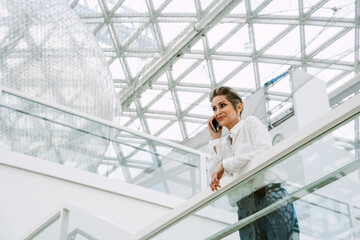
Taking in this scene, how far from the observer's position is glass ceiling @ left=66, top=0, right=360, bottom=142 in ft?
66.6

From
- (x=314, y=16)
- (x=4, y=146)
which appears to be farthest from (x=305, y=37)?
(x=4, y=146)

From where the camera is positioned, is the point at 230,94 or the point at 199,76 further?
the point at 199,76

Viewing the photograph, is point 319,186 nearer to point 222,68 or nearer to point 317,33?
point 317,33

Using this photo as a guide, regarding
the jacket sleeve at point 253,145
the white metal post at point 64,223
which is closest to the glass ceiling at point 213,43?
the white metal post at point 64,223

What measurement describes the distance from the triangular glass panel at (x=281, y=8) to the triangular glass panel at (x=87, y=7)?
A: 6.79m

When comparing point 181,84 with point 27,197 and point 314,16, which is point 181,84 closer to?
point 314,16

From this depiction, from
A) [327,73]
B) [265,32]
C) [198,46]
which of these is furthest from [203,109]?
[327,73]

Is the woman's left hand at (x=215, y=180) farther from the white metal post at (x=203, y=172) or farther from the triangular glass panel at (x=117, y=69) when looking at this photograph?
the triangular glass panel at (x=117, y=69)

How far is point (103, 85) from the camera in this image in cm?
1088

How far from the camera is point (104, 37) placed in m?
23.2

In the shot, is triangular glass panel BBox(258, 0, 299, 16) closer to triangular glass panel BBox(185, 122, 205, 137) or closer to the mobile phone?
triangular glass panel BBox(185, 122, 205, 137)

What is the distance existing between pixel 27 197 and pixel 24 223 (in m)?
0.42

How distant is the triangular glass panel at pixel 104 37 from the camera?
2258 centimetres

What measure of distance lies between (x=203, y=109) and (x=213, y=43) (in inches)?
183
